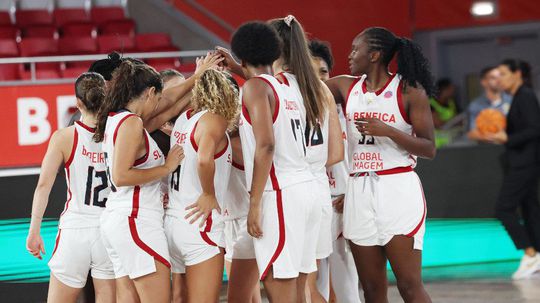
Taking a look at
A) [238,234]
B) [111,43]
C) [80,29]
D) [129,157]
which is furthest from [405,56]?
[80,29]

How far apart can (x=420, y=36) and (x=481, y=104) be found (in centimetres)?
391

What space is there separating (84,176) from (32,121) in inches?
184

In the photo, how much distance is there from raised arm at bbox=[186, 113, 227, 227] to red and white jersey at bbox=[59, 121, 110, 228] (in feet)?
1.96

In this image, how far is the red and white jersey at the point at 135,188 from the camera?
15.0 feet

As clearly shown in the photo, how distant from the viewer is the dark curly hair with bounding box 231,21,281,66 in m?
4.57

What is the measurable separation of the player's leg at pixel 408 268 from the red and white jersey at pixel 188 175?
967 millimetres

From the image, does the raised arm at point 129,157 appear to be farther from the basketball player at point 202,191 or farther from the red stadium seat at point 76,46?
the red stadium seat at point 76,46

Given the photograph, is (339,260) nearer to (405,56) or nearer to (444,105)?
(405,56)

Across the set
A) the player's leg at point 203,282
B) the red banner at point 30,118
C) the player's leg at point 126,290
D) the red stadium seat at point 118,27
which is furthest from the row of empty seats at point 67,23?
the player's leg at point 203,282

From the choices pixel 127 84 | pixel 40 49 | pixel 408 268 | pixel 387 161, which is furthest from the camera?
pixel 40 49

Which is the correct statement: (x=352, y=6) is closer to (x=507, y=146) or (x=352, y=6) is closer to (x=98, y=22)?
(x=98, y=22)

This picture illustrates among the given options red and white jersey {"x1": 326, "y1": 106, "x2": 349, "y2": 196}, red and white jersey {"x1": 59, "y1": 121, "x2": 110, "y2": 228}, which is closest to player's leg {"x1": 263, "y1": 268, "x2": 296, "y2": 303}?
red and white jersey {"x1": 59, "y1": 121, "x2": 110, "y2": 228}

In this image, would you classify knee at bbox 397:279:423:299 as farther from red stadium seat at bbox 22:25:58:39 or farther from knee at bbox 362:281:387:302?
red stadium seat at bbox 22:25:58:39

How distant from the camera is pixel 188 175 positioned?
15.6ft
